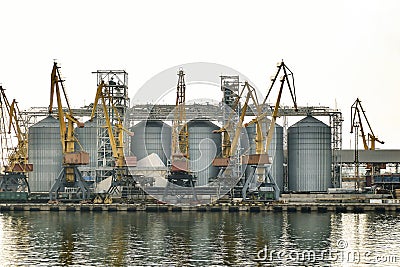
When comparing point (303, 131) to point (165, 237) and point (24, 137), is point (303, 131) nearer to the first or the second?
point (24, 137)

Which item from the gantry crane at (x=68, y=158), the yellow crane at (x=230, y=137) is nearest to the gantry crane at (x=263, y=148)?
the yellow crane at (x=230, y=137)

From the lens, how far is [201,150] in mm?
135500

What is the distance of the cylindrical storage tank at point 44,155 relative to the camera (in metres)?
133

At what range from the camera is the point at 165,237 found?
7669 cm

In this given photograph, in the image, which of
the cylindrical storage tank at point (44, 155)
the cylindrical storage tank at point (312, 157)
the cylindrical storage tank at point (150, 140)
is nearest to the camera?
the cylindrical storage tank at point (312, 157)

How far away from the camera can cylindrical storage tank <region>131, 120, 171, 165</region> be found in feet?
464

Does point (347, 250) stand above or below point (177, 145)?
below

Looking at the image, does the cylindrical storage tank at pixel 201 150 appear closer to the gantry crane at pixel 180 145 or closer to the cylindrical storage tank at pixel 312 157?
the gantry crane at pixel 180 145

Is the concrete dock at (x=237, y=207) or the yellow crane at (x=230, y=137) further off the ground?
the yellow crane at (x=230, y=137)

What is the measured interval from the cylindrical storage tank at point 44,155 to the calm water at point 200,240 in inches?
1100

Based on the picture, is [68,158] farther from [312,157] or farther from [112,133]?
[312,157]

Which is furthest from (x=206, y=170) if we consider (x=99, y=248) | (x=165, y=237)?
(x=99, y=248)

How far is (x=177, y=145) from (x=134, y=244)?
62534mm

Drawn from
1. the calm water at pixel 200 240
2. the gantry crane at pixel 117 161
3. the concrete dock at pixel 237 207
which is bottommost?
the calm water at pixel 200 240
